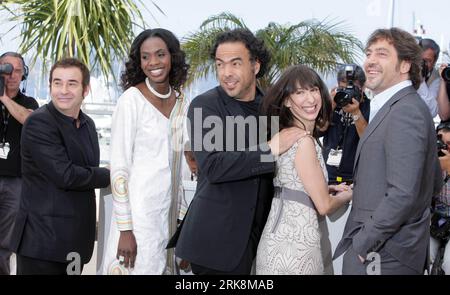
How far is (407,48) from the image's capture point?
2.24 m

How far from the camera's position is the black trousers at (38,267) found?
266 centimetres

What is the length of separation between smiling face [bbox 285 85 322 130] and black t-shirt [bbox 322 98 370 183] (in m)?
1.59

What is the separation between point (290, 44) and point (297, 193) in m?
4.82

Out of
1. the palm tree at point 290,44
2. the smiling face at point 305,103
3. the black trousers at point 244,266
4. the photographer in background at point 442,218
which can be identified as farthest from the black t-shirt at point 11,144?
the palm tree at point 290,44

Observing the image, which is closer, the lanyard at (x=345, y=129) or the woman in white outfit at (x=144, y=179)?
the woman in white outfit at (x=144, y=179)

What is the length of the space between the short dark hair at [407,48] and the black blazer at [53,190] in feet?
4.76

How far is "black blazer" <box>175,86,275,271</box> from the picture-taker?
86.4 inches

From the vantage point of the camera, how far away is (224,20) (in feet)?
22.6

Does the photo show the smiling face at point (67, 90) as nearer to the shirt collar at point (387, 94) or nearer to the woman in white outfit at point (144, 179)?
the woman in white outfit at point (144, 179)

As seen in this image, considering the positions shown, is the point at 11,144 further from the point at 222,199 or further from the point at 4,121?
the point at 222,199

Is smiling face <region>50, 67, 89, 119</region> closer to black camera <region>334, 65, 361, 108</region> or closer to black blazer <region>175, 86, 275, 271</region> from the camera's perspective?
black blazer <region>175, 86, 275, 271</region>

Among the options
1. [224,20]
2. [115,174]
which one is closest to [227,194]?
[115,174]

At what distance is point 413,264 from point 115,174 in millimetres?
1251
